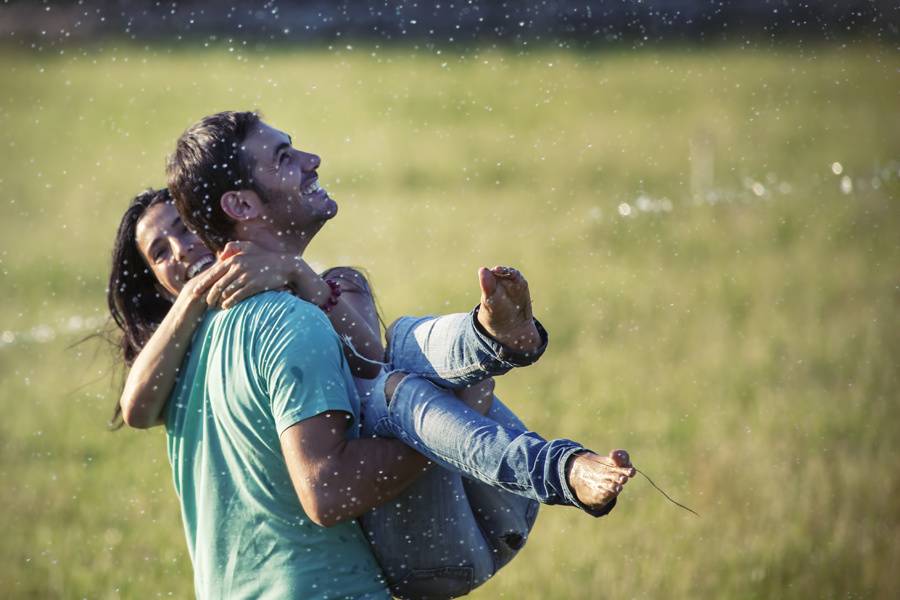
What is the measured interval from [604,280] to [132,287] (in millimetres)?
6067

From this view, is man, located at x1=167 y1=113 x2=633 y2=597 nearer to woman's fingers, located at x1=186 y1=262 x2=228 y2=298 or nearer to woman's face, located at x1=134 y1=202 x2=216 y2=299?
woman's fingers, located at x1=186 y1=262 x2=228 y2=298

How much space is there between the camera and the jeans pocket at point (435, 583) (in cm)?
306

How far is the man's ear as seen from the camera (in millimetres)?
3184

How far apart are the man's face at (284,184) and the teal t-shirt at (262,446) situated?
32 centimetres

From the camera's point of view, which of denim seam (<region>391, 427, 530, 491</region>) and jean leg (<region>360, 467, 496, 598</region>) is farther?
jean leg (<region>360, 467, 496, 598</region>)

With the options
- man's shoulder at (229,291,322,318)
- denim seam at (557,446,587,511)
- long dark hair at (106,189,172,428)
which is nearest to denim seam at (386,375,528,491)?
denim seam at (557,446,587,511)

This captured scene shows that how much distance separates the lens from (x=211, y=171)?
3205mm

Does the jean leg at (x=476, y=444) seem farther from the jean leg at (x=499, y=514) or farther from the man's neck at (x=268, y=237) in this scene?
the man's neck at (x=268, y=237)

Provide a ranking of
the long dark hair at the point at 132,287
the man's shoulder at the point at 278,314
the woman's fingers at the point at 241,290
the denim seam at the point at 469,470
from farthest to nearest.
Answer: the long dark hair at the point at 132,287
the woman's fingers at the point at 241,290
the man's shoulder at the point at 278,314
the denim seam at the point at 469,470

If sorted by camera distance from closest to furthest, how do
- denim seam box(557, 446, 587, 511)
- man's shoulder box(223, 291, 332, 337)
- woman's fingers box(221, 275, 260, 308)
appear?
denim seam box(557, 446, 587, 511)
man's shoulder box(223, 291, 332, 337)
woman's fingers box(221, 275, 260, 308)

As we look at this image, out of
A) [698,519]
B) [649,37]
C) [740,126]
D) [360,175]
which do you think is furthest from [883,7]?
[698,519]

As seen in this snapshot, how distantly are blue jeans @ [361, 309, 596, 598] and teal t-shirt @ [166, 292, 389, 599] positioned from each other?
8 cm

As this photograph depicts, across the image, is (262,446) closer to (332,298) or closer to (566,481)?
(332,298)

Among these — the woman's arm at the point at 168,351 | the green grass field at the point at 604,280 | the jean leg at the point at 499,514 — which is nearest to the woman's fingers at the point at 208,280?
the woman's arm at the point at 168,351
